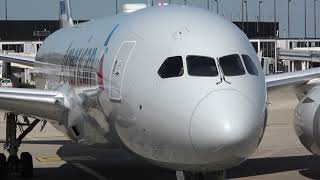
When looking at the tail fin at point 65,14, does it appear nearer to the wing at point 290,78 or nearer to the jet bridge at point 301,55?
the wing at point 290,78

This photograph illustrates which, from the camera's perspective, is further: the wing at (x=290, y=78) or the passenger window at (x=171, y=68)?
the wing at (x=290, y=78)

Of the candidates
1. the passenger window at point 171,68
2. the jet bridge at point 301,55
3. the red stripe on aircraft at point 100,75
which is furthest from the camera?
the jet bridge at point 301,55

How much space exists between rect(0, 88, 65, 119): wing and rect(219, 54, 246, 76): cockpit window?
4.78m

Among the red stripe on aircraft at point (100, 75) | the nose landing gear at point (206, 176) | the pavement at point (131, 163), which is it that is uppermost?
the red stripe on aircraft at point (100, 75)

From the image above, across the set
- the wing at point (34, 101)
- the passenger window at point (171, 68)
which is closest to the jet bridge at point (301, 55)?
the wing at point (34, 101)

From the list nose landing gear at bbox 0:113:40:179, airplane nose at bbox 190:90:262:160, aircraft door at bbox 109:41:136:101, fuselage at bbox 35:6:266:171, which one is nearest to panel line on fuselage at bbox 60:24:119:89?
fuselage at bbox 35:6:266:171

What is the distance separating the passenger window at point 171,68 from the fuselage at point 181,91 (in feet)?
0.04

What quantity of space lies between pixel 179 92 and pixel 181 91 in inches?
1.1

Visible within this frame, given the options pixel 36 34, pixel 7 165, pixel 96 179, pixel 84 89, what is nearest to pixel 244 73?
pixel 84 89

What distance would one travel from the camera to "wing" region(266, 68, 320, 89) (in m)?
13.3

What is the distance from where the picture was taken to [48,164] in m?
17.5

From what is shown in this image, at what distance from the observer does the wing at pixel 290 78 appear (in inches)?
523

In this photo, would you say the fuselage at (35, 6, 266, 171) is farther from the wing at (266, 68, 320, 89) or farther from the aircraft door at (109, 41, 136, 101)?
the wing at (266, 68, 320, 89)

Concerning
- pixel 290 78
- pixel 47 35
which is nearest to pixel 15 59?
pixel 290 78
